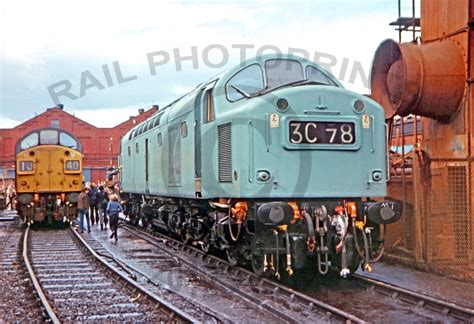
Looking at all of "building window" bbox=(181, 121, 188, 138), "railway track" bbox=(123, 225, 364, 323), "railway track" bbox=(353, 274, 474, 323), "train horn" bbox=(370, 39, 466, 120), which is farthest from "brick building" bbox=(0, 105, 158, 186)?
"railway track" bbox=(353, 274, 474, 323)

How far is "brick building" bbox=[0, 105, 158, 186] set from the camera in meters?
59.2

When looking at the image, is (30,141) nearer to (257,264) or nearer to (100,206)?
(100,206)

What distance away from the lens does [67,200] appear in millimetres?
22422

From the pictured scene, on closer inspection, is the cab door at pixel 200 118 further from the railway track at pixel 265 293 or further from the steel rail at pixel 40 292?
the steel rail at pixel 40 292

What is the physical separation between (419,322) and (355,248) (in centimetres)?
206

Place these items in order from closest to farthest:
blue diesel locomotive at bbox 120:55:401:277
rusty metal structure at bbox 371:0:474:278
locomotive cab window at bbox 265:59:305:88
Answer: blue diesel locomotive at bbox 120:55:401:277 < locomotive cab window at bbox 265:59:305:88 < rusty metal structure at bbox 371:0:474:278

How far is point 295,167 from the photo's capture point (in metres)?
9.64

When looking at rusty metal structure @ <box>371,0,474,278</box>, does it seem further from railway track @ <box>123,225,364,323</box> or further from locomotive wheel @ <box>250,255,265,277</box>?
railway track @ <box>123,225,364,323</box>

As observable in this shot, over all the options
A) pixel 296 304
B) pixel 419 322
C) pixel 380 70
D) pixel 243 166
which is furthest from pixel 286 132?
pixel 380 70

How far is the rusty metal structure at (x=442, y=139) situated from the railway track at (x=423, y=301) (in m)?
2.01

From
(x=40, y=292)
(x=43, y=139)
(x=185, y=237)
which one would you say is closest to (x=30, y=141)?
(x=43, y=139)

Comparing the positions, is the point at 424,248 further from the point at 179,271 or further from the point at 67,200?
the point at 67,200

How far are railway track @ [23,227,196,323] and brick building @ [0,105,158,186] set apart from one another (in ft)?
146

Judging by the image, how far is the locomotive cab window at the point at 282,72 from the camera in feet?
34.6
